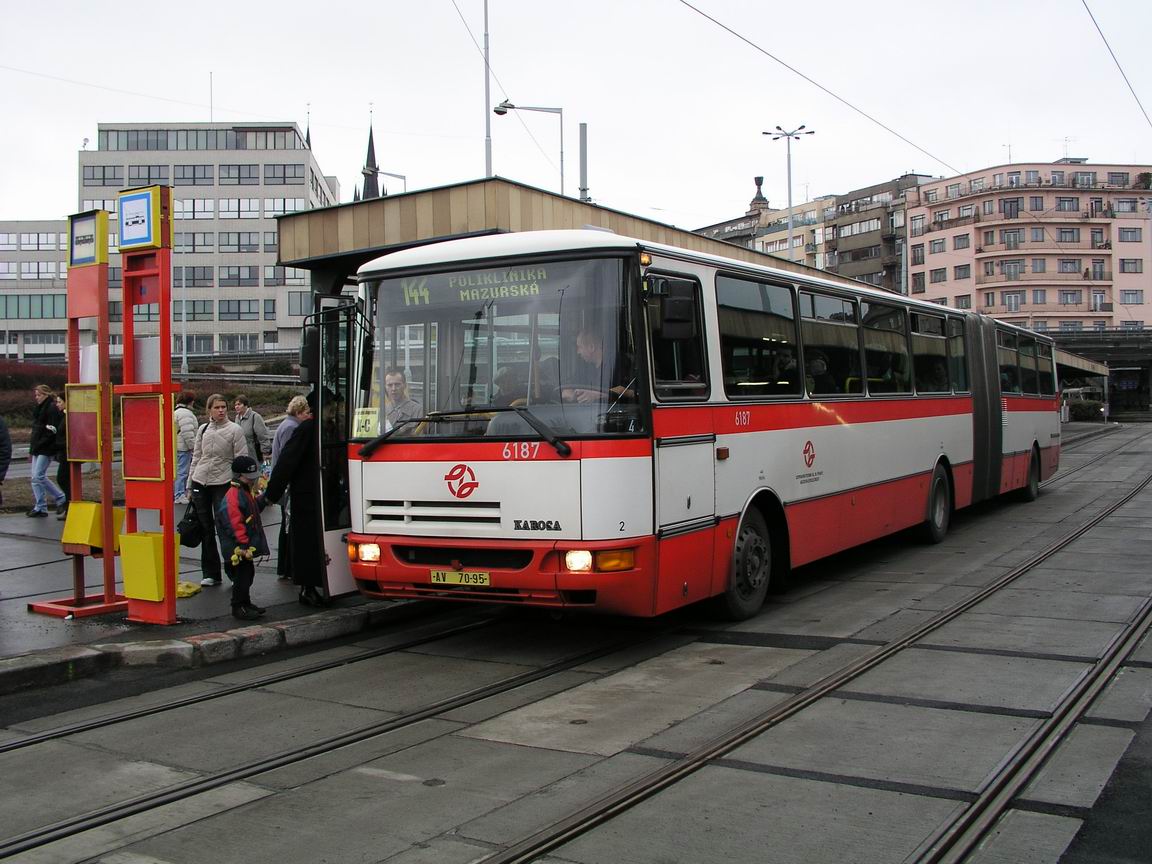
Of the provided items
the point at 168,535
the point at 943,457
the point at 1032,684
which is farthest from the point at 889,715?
the point at 943,457

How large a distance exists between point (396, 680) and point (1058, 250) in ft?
335

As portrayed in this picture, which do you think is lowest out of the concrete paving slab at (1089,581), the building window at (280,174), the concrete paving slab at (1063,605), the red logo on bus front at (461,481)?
the concrete paving slab at (1063,605)

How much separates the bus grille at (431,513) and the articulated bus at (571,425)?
15mm

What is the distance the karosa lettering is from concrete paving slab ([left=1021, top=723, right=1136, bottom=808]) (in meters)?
3.37

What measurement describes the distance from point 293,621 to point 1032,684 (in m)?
5.53

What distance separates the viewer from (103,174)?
9119cm

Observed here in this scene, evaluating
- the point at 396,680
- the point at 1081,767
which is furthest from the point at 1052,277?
the point at 1081,767

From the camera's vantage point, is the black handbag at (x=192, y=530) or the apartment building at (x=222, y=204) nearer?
the black handbag at (x=192, y=530)

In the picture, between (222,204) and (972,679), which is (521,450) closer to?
(972,679)

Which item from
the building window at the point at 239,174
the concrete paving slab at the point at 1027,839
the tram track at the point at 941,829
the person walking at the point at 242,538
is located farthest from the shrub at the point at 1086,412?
the concrete paving slab at the point at 1027,839

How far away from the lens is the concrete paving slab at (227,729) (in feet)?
19.3

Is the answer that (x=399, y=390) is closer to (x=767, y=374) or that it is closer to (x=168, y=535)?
(x=168, y=535)

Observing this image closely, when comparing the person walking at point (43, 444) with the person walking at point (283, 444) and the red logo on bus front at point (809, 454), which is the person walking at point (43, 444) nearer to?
the person walking at point (283, 444)

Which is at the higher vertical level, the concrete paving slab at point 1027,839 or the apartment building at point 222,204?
the apartment building at point 222,204
